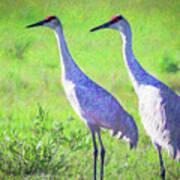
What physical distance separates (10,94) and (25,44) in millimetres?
550

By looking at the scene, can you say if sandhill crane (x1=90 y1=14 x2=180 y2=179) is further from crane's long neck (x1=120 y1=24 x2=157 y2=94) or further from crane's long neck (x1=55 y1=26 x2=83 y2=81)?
crane's long neck (x1=55 y1=26 x2=83 y2=81)

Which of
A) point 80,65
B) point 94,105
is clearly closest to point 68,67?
point 94,105

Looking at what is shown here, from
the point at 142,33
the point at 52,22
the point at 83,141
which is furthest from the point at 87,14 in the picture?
the point at 83,141

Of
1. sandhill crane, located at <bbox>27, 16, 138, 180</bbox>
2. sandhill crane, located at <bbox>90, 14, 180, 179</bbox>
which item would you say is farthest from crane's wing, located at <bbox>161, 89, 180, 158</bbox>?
sandhill crane, located at <bbox>27, 16, 138, 180</bbox>

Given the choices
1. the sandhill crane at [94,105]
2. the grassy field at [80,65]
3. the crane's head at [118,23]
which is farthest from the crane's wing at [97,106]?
the crane's head at [118,23]

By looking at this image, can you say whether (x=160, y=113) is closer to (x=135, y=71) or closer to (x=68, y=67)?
(x=135, y=71)

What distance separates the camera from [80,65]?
13.6 ft

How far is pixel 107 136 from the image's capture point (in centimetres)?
336

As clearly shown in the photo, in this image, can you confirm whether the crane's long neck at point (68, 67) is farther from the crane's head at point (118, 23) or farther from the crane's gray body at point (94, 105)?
the crane's head at point (118, 23)

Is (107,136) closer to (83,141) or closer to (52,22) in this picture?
(83,141)

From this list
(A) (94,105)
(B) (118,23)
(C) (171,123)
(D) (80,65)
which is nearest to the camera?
(C) (171,123)

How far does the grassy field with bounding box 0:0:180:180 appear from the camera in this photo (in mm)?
2684

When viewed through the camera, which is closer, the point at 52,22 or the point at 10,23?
the point at 52,22

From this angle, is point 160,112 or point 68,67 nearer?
point 160,112
